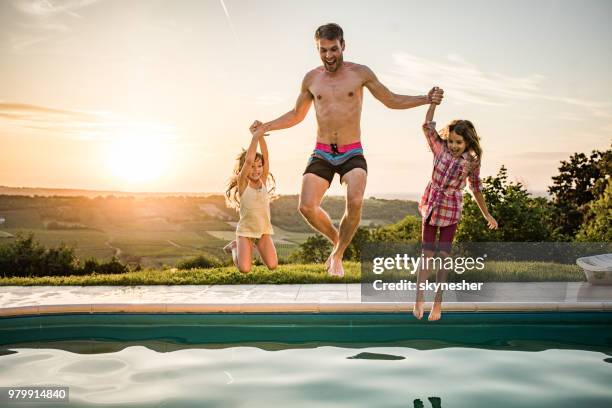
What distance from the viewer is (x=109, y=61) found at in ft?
38.4

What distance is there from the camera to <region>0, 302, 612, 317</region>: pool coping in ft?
27.4

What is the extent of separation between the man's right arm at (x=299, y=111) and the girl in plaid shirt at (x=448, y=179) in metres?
0.96

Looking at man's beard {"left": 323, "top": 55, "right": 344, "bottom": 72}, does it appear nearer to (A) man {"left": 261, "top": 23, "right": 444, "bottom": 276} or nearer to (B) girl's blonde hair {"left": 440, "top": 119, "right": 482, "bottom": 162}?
(A) man {"left": 261, "top": 23, "right": 444, "bottom": 276}

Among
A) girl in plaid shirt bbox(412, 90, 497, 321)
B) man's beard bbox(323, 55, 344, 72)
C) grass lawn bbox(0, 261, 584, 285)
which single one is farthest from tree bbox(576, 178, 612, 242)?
man's beard bbox(323, 55, 344, 72)

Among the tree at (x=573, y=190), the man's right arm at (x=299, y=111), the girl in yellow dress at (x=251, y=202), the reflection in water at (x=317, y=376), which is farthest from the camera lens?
the tree at (x=573, y=190)

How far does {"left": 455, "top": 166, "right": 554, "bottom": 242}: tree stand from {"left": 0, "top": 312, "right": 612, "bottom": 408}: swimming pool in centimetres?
340

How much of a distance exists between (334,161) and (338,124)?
291 millimetres

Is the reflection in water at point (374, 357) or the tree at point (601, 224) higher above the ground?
the tree at point (601, 224)

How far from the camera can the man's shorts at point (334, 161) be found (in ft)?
16.1

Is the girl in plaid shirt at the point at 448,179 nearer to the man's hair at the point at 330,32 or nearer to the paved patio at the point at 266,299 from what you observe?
the man's hair at the point at 330,32

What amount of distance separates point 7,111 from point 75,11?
249cm

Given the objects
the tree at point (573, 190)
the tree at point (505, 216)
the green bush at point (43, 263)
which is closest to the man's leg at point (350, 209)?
the tree at point (505, 216)

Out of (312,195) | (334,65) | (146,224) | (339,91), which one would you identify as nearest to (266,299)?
(312,195)

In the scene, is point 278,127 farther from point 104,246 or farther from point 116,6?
point 104,246
